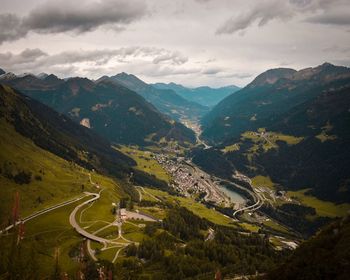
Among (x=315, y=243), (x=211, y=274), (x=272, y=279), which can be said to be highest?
(x=315, y=243)

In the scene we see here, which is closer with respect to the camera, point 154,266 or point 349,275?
point 349,275

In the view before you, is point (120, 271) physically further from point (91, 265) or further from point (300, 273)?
point (300, 273)

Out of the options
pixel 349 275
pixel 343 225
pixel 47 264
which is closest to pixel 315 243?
pixel 343 225

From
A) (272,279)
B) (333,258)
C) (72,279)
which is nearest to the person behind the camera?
(333,258)

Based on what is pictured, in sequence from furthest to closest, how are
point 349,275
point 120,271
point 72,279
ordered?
point 120,271 → point 72,279 → point 349,275

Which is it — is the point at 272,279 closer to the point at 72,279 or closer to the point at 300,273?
the point at 300,273

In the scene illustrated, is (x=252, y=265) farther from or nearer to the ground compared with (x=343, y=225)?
nearer to the ground

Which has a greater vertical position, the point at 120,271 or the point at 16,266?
the point at 16,266

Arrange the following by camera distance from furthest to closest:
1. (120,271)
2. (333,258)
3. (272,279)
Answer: (120,271)
(272,279)
(333,258)

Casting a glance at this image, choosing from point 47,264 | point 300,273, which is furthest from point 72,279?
point 300,273
